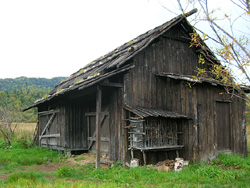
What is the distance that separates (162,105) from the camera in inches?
396

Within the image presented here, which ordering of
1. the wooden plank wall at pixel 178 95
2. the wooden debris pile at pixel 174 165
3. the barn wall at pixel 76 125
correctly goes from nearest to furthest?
1. the wooden debris pile at pixel 174 165
2. the wooden plank wall at pixel 178 95
3. the barn wall at pixel 76 125

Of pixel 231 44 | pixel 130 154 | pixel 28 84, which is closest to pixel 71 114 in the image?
pixel 130 154

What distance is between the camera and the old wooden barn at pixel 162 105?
8875mm

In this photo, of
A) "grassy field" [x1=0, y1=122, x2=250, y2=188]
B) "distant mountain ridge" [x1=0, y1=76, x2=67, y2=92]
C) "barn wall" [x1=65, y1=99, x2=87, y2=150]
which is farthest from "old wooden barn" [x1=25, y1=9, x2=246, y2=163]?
"distant mountain ridge" [x1=0, y1=76, x2=67, y2=92]

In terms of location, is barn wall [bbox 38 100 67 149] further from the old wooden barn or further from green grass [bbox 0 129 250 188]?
green grass [bbox 0 129 250 188]

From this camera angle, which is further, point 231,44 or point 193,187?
point 193,187

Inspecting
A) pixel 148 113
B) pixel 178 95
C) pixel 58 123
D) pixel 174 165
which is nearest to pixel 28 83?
pixel 58 123

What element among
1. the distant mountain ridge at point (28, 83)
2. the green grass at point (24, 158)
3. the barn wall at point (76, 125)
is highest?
the distant mountain ridge at point (28, 83)

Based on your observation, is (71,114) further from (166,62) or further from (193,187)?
(193,187)

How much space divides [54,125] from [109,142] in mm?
4679

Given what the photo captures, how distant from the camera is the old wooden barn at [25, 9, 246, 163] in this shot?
888 cm

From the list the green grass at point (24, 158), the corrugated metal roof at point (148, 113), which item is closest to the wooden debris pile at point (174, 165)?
the corrugated metal roof at point (148, 113)

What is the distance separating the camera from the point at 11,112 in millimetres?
17516

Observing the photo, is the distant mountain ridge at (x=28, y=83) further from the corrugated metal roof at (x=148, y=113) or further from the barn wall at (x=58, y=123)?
the corrugated metal roof at (x=148, y=113)
